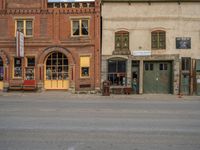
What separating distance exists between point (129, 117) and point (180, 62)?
1581 centimetres

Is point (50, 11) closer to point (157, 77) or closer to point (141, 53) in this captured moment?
point (141, 53)

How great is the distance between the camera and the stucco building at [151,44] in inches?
1008

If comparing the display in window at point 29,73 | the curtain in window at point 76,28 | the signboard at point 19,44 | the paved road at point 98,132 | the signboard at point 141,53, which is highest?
the curtain in window at point 76,28

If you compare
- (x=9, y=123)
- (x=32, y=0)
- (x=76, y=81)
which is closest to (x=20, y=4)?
(x=32, y=0)

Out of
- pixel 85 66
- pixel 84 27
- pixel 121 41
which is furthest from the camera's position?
pixel 84 27

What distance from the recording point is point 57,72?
2670 centimetres

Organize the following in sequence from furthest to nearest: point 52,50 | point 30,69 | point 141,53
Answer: point 30,69, point 52,50, point 141,53

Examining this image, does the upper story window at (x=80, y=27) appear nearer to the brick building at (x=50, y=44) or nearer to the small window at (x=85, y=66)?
the brick building at (x=50, y=44)

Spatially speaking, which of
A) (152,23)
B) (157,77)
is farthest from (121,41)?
(157,77)

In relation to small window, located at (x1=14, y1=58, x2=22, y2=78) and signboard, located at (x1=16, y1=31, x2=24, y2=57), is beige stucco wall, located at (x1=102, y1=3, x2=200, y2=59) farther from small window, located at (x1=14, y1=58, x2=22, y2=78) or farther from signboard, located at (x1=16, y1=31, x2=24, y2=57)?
small window, located at (x1=14, y1=58, x2=22, y2=78)

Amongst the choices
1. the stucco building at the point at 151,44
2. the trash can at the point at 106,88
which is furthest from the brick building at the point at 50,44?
the trash can at the point at 106,88

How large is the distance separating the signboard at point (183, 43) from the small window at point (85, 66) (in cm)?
816

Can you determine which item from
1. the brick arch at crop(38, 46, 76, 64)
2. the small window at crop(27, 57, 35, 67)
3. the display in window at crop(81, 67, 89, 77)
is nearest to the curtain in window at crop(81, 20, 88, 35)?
the brick arch at crop(38, 46, 76, 64)

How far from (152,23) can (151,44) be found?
1898 millimetres
